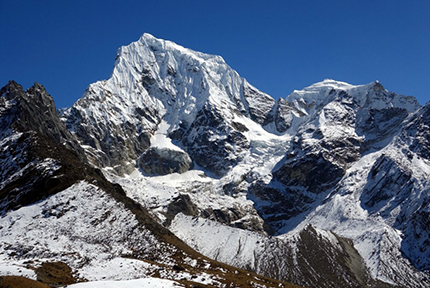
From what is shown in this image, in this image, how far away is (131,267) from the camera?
121562mm

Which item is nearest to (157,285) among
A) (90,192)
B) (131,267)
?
(131,267)

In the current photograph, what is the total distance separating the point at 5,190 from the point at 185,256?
56.5 meters

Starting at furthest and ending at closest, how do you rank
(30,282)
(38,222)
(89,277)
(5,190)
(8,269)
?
(5,190)
(38,222)
(89,277)
(8,269)
(30,282)

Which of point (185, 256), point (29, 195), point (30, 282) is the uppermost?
point (29, 195)

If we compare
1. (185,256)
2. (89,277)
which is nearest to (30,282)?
(89,277)

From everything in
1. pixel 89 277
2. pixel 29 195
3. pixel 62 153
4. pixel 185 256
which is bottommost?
pixel 89 277

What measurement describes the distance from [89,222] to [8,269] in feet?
149

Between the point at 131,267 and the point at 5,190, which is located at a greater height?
the point at 5,190

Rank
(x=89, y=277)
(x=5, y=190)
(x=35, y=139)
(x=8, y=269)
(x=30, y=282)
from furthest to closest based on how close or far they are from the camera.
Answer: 1. (x=35, y=139)
2. (x=5, y=190)
3. (x=89, y=277)
4. (x=8, y=269)
5. (x=30, y=282)

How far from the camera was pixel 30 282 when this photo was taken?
89.7 metres

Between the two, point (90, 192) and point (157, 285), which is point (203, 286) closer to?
point (157, 285)

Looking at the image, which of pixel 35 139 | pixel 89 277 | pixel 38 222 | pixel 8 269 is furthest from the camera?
pixel 35 139

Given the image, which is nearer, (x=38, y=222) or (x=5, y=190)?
(x=38, y=222)

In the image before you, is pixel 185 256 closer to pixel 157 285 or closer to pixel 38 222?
pixel 38 222
